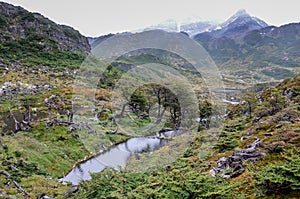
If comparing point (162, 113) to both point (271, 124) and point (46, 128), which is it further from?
point (271, 124)

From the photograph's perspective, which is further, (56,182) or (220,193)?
(56,182)

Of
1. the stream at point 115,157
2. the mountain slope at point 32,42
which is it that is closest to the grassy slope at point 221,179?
the stream at point 115,157

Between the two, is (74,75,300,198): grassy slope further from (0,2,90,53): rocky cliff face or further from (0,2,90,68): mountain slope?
(0,2,90,53): rocky cliff face

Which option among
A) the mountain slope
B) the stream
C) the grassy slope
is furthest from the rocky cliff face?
the grassy slope

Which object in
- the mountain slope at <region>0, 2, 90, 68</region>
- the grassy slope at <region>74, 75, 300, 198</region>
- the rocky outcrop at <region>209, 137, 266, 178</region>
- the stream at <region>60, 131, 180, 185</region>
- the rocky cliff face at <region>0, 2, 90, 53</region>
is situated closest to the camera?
the grassy slope at <region>74, 75, 300, 198</region>

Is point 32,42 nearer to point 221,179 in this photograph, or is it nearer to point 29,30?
point 29,30

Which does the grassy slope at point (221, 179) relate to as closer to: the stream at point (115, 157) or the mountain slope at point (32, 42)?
the stream at point (115, 157)

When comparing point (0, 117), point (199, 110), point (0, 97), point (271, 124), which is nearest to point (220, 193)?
point (271, 124)

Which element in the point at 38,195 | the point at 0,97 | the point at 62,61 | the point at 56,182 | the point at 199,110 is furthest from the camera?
the point at 62,61
